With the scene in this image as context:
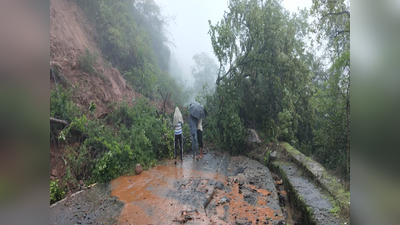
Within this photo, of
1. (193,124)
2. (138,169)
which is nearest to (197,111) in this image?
(193,124)

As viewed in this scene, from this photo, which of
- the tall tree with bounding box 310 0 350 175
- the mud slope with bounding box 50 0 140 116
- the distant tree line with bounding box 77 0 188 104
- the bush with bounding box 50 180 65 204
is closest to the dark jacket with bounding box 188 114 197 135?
the mud slope with bounding box 50 0 140 116

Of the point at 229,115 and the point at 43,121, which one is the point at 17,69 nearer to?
the point at 43,121

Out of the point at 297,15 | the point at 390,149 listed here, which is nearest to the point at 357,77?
the point at 390,149

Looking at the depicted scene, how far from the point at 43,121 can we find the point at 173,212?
3879mm

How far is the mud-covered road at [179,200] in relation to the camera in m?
4.19

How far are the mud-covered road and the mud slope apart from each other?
14.1ft

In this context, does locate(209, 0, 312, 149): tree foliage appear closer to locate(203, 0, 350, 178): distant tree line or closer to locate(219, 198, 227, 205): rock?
locate(203, 0, 350, 178): distant tree line

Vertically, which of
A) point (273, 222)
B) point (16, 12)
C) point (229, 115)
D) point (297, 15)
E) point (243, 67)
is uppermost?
point (297, 15)

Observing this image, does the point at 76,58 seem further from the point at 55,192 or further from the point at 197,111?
the point at 55,192

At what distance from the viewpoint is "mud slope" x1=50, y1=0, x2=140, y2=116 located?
9047mm

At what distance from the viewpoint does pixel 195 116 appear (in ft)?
26.8

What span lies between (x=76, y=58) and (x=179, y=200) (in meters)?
8.06

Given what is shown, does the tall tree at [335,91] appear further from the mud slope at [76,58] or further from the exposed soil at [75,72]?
the mud slope at [76,58]

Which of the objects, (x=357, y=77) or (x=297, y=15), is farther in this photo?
(x=297, y=15)
